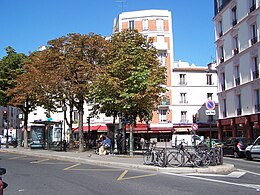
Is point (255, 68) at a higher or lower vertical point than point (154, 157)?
higher

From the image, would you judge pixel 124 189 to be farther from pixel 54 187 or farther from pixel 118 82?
pixel 118 82

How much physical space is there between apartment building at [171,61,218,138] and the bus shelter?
72.4ft

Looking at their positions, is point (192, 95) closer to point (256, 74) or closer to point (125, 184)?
point (256, 74)

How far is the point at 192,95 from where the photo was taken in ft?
171

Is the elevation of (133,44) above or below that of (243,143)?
above

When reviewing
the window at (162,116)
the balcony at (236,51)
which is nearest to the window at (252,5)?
the balcony at (236,51)

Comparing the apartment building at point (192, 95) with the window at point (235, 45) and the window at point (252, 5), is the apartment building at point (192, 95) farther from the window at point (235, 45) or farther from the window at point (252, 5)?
the window at point (252, 5)

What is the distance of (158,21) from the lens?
53.2m

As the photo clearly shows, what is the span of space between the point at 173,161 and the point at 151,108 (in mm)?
7335

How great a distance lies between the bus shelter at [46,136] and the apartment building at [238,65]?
1863cm

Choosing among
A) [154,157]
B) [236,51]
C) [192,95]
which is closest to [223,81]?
[236,51]

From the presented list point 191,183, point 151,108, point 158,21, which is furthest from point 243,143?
point 158,21

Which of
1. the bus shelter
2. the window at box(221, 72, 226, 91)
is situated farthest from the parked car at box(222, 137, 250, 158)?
the bus shelter

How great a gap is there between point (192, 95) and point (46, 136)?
26.1m
